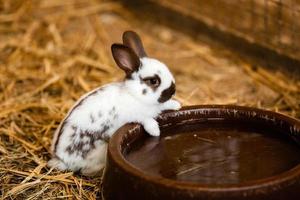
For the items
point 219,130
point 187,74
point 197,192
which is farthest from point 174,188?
point 187,74

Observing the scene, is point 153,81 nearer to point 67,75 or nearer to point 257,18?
point 67,75

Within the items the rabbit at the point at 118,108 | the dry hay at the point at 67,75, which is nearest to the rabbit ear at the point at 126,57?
the rabbit at the point at 118,108

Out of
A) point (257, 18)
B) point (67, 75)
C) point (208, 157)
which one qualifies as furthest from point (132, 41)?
point (257, 18)

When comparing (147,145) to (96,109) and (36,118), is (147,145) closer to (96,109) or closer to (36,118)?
(96,109)

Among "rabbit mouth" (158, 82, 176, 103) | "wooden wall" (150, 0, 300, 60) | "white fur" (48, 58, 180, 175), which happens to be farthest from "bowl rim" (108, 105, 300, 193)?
"wooden wall" (150, 0, 300, 60)

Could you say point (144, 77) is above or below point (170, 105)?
above

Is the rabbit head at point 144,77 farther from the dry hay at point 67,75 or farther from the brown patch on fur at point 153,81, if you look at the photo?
the dry hay at point 67,75

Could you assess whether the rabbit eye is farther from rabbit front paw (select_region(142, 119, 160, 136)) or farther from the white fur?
rabbit front paw (select_region(142, 119, 160, 136))

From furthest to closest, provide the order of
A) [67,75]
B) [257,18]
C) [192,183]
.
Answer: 1. [257,18]
2. [67,75]
3. [192,183]
